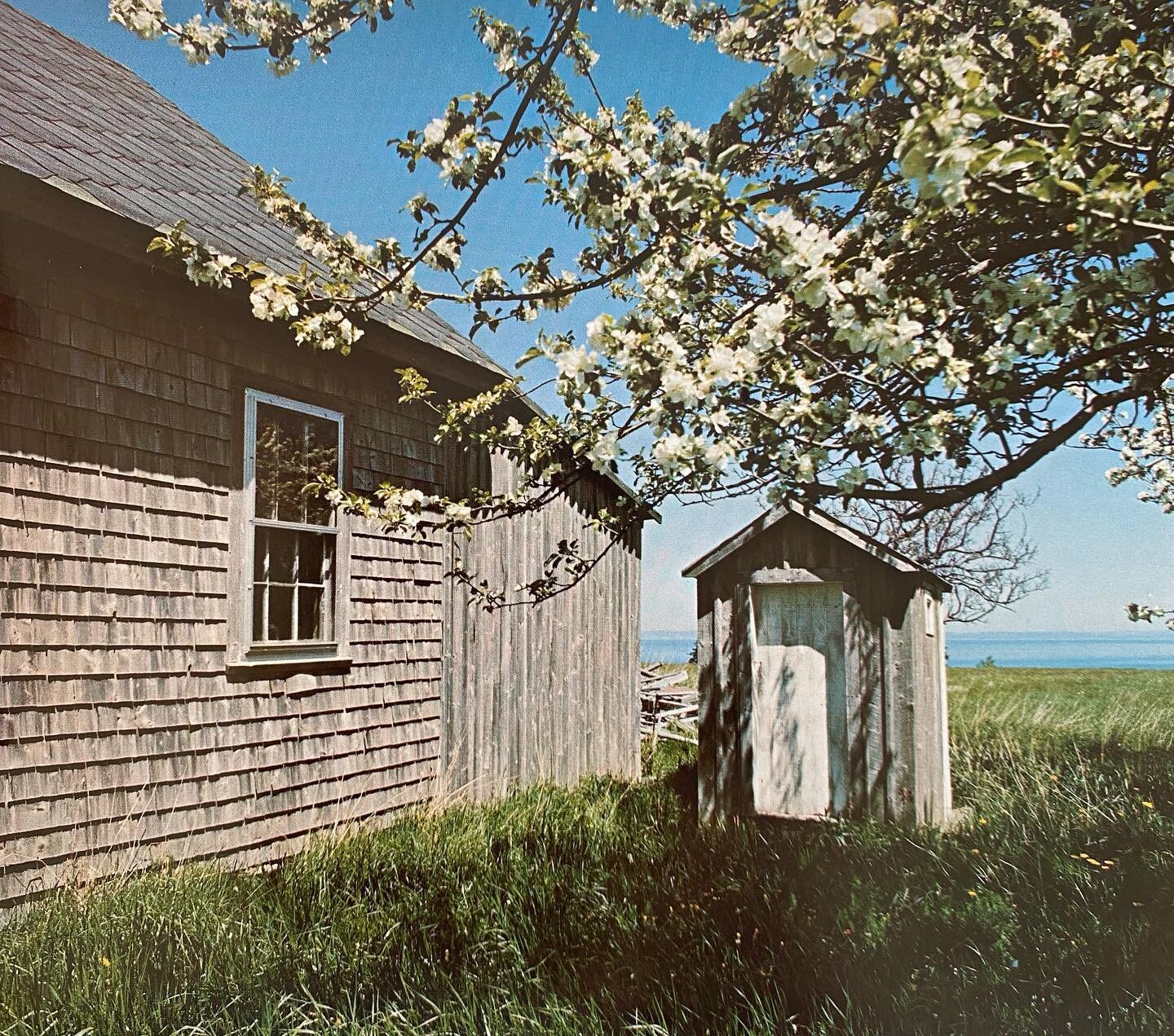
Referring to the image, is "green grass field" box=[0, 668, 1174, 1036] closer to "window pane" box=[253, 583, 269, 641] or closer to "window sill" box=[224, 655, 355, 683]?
"window sill" box=[224, 655, 355, 683]

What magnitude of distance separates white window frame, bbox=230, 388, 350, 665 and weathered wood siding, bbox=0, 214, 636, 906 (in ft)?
0.26

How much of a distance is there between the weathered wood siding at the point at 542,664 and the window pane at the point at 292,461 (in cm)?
157

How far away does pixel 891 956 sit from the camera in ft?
11.9

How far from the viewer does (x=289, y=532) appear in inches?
247

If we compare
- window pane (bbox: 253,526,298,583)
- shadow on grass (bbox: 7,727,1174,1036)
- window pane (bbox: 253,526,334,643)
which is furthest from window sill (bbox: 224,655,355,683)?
shadow on grass (bbox: 7,727,1174,1036)

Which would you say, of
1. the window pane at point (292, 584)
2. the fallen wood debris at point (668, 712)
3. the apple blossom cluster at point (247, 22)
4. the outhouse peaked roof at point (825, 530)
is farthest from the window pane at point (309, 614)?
the fallen wood debris at point (668, 712)

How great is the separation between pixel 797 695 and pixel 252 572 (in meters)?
3.42

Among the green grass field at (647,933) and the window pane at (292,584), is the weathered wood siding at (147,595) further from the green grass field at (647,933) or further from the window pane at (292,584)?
the green grass field at (647,933)

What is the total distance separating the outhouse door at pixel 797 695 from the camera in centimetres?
584

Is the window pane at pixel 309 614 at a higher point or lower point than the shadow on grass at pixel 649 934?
higher

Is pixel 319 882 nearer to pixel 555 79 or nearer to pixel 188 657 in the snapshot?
pixel 188 657

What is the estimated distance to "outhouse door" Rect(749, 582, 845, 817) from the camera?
584 cm

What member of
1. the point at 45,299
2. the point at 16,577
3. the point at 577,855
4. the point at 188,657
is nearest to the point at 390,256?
the point at 45,299

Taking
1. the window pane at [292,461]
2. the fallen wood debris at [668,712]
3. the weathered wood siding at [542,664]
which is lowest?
the fallen wood debris at [668,712]
